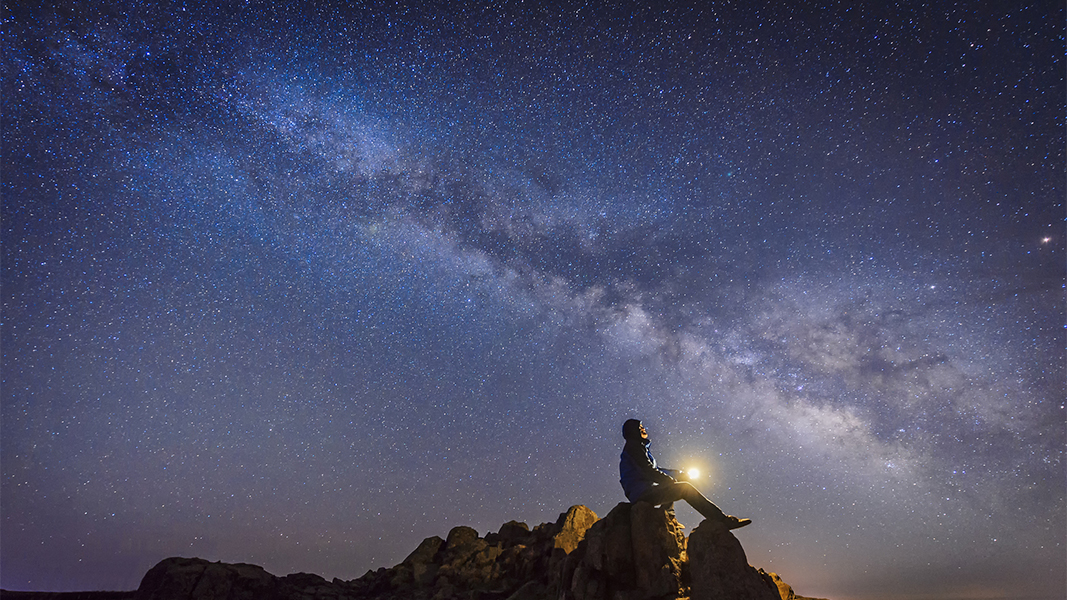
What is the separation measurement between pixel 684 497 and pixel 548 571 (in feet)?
47.4

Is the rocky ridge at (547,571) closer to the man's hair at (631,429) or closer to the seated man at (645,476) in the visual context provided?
the seated man at (645,476)

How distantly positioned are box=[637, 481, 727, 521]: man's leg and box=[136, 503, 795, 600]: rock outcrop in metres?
0.22

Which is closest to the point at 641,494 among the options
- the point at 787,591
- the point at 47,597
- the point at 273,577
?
the point at 787,591

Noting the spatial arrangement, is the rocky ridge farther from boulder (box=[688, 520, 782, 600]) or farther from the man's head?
the man's head

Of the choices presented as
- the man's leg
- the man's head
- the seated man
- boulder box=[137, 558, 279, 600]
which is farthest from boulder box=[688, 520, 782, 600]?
boulder box=[137, 558, 279, 600]

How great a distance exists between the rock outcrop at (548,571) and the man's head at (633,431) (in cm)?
202

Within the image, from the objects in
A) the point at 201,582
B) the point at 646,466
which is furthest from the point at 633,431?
the point at 201,582

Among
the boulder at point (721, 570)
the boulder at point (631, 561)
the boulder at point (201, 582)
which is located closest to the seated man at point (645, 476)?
the boulder at point (631, 561)

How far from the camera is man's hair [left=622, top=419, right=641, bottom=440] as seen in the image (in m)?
11.3

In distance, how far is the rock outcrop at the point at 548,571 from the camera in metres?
9.78

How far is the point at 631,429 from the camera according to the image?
11.3 m

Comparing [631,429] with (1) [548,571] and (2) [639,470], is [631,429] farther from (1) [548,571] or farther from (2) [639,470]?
(1) [548,571]

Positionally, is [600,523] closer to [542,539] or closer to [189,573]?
[542,539]

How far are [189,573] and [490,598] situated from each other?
16.0 meters
